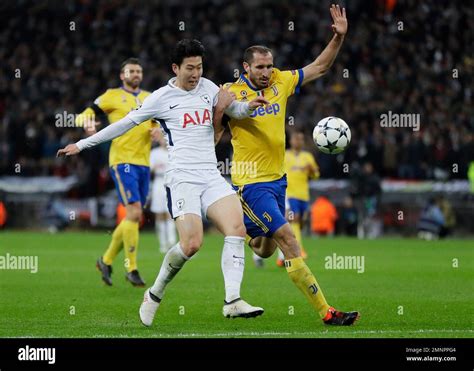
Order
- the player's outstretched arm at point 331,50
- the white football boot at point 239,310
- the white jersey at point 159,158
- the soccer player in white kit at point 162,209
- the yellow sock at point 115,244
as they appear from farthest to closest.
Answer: the white jersey at point 159,158, the soccer player in white kit at point 162,209, the yellow sock at point 115,244, the player's outstretched arm at point 331,50, the white football boot at point 239,310

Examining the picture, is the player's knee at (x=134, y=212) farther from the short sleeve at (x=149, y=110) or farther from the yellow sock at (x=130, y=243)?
the short sleeve at (x=149, y=110)

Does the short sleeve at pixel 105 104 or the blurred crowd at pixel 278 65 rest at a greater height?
the blurred crowd at pixel 278 65

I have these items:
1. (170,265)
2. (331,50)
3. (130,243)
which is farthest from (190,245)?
(130,243)

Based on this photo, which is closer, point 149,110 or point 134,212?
point 149,110

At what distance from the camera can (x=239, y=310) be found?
9398mm

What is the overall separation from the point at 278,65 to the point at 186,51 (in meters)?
23.0

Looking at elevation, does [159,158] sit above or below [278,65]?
below

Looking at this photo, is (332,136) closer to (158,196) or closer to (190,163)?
(190,163)

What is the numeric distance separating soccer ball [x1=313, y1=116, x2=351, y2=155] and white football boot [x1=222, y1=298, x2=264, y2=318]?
2.07m

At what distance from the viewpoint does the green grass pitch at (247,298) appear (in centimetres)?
947

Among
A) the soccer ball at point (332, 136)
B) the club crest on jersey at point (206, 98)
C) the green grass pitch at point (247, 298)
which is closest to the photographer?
the green grass pitch at point (247, 298)

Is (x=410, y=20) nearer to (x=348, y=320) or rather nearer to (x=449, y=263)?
(x=449, y=263)

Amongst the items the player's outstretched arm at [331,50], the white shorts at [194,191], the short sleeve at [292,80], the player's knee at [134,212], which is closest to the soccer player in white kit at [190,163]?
the white shorts at [194,191]
